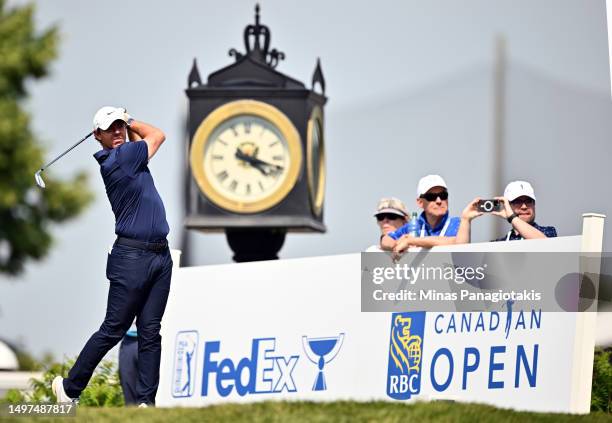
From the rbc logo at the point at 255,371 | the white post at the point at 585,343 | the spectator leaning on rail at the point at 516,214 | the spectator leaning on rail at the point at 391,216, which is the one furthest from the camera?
the spectator leaning on rail at the point at 391,216

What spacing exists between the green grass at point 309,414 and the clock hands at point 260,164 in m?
9.10

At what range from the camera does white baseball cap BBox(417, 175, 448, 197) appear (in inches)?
423

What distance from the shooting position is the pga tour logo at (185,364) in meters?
12.1

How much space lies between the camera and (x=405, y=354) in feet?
34.7

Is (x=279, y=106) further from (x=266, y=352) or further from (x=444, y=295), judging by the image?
(x=444, y=295)

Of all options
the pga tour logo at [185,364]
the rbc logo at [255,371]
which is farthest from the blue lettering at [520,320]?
the pga tour logo at [185,364]

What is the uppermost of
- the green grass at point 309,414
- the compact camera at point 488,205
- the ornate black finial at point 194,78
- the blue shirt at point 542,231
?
the ornate black finial at point 194,78

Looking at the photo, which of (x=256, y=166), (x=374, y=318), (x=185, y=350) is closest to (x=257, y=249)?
(x=256, y=166)

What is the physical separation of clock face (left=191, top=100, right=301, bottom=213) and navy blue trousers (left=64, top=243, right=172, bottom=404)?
7904 mm

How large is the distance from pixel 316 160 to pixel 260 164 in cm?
82

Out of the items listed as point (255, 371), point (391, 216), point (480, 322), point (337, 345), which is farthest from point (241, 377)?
point (480, 322)

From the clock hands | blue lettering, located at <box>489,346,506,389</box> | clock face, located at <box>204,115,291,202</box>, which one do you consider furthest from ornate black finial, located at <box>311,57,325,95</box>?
blue lettering, located at <box>489,346,506,389</box>

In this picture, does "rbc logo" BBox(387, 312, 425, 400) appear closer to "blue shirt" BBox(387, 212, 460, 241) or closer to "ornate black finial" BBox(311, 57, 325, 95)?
"blue shirt" BBox(387, 212, 460, 241)

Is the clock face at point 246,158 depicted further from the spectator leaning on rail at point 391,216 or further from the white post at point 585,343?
the white post at point 585,343
